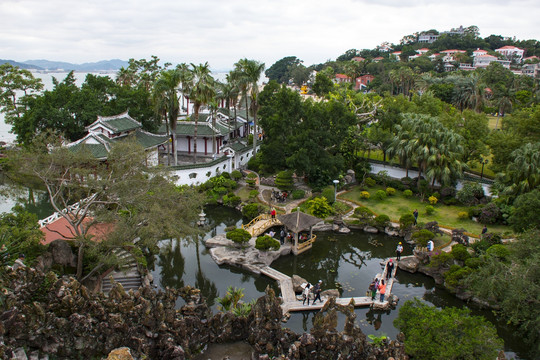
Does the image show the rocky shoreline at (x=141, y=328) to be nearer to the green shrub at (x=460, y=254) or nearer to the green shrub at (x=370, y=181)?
the green shrub at (x=460, y=254)

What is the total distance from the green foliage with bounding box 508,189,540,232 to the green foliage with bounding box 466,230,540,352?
3937mm

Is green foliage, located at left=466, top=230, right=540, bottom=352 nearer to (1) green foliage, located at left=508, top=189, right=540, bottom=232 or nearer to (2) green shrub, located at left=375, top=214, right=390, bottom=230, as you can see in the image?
(1) green foliage, located at left=508, top=189, right=540, bottom=232

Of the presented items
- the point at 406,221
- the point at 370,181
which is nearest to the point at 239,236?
the point at 406,221

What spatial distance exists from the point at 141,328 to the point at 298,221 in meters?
13.3

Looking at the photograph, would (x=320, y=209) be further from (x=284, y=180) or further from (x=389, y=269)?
(x=389, y=269)

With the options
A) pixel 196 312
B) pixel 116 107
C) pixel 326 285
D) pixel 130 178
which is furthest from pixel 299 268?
pixel 116 107

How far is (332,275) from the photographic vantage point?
25.0 meters

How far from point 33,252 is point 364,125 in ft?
132

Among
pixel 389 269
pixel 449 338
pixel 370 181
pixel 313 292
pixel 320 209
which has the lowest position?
pixel 313 292

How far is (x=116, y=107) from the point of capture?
43.0 m

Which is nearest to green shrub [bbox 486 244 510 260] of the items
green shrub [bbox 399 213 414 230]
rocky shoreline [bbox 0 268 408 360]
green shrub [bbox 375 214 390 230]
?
green shrub [bbox 399 213 414 230]

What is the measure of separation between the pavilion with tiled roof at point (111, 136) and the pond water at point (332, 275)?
11.3 metres

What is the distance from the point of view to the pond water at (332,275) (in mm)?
20203

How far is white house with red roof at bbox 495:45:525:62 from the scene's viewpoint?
148 m
